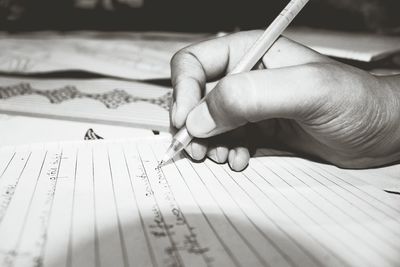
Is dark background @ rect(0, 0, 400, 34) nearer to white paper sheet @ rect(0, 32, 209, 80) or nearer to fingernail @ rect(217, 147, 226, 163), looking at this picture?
white paper sheet @ rect(0, 32, 209, 80)

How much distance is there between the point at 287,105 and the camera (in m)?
0.39

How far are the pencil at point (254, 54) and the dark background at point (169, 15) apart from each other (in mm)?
770

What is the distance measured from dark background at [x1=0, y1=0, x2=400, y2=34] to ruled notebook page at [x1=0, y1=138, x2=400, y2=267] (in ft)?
2.99

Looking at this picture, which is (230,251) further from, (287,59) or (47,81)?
(47,81)

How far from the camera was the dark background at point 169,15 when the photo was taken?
1.26 metres

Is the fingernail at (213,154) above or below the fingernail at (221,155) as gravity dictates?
above

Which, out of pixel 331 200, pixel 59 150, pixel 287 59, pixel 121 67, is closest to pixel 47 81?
pixel 121 67

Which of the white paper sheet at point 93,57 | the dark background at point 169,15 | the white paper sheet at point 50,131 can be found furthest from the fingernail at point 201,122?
the dark background at point 169,15

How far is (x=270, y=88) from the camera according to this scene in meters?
0.37

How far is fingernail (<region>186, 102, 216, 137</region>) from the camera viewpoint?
1.41 ft

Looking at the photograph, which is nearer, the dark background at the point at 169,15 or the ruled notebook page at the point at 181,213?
the ruled notebook page at the point at 181,213

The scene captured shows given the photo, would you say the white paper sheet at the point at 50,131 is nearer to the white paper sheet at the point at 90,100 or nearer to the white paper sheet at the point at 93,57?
the white paper sheet at the point at 90,100

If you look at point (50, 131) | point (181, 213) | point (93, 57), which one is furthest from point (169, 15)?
point (181, 213)

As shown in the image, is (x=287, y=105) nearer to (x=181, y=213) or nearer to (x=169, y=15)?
(x=181, y=213)
